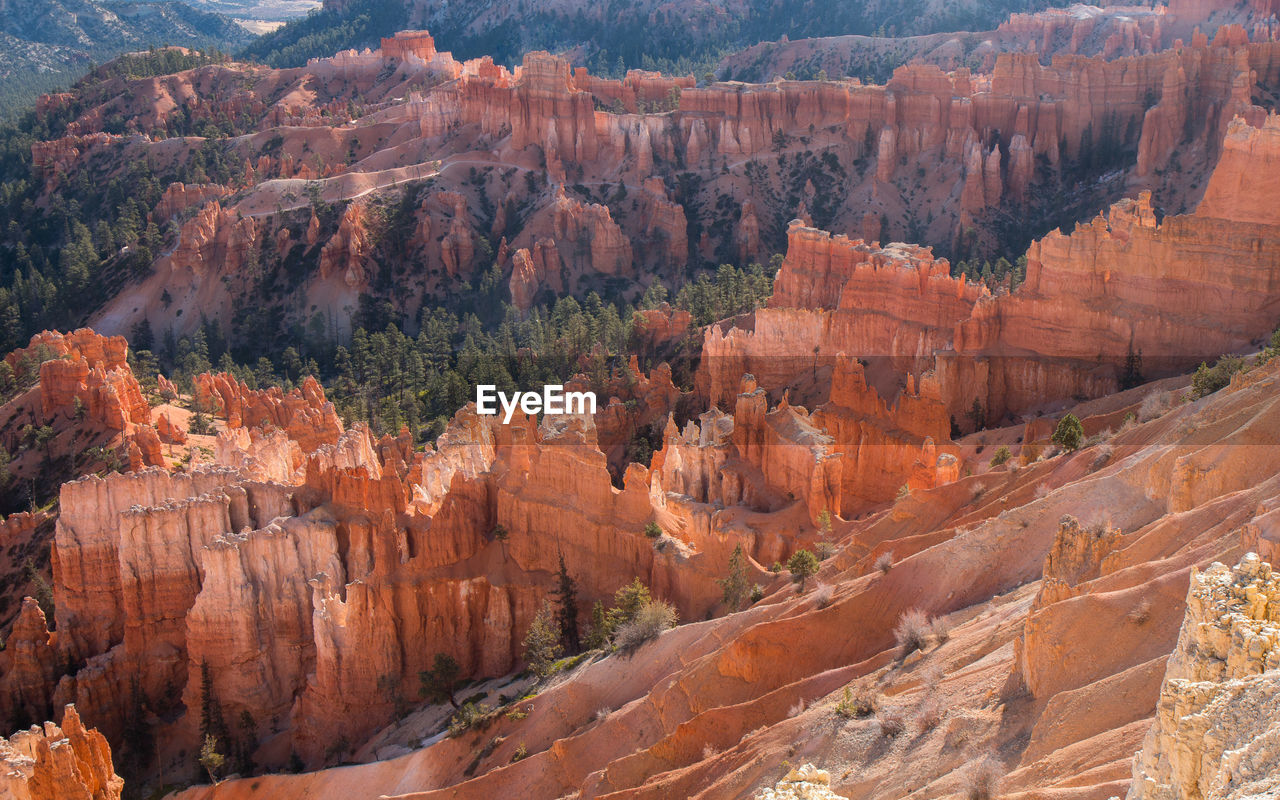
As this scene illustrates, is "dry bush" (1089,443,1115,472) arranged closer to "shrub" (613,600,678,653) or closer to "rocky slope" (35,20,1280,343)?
"shrub" (613,600,678,653)

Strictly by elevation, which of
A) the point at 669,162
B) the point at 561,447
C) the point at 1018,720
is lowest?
the point at 669,162

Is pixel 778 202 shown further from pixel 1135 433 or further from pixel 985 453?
pixel 1135 433

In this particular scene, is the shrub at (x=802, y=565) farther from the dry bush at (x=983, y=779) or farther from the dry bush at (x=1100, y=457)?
the dry bush at (x=983, y=779)

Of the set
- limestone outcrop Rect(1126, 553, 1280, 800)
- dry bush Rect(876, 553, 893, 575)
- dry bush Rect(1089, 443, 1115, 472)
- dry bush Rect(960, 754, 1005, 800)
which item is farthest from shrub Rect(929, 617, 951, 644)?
limestone outcrop Rect(1126, 553, 1280, 800)

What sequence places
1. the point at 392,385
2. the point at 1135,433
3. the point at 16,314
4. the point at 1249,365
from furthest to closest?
the point at 16,314
the point at 392,385
the point at 1249,365
the point at 1135,433

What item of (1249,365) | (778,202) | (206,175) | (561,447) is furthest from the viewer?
(206,175)


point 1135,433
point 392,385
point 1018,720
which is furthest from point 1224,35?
point 1018,720

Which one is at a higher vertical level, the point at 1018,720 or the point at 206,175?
the point at 1018,720

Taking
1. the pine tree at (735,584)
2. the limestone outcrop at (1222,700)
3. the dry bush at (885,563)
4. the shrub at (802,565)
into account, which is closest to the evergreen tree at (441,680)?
the pine tree at (735,584)
